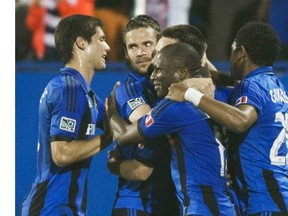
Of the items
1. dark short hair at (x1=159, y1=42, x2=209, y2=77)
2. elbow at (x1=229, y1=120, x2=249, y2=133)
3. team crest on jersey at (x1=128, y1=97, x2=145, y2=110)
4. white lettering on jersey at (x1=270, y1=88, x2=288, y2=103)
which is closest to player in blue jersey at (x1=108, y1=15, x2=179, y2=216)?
team crest on jersey at (x1=128, y1=97, x2=145, y2=110)

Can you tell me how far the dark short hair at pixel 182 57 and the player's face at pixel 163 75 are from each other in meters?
0.02

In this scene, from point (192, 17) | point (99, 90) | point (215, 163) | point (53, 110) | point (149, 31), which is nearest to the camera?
point (215, 163)

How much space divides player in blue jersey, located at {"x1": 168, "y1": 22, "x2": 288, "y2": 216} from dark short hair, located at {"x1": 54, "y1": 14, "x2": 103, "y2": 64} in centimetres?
100

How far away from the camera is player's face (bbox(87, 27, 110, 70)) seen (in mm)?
5316

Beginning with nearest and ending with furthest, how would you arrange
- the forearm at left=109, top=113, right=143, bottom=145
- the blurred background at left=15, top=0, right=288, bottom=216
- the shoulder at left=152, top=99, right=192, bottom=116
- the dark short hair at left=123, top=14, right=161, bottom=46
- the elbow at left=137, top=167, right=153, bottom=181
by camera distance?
the shoulder at left=152, top=99, right=192, bottom=116
the forearm at left=109, top=113, right=143, bottom=145
the elbow at left=137, top=167, right=153, bottom=181
the dark short hair at left=123, top=14, right=161, bottom=46
the blurred background at left=15, top=0, right=288, bottom=216

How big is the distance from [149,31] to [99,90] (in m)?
2.08

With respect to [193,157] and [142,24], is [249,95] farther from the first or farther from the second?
[142,24]

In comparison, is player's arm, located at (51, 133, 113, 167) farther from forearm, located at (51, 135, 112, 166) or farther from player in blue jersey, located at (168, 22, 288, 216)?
player in blue jersey, located at (168, 22, 288, 216)

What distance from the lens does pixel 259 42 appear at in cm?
509

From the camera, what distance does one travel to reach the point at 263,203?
4.95 metres

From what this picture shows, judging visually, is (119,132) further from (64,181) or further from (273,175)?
(273,175)

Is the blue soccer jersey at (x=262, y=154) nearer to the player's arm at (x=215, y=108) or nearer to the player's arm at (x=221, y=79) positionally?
the player's arm at (x=215, y=108)

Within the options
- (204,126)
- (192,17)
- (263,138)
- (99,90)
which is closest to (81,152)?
(204,126)

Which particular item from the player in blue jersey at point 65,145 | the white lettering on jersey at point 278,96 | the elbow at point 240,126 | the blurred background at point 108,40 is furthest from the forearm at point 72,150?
the blurred background at point 108,40
